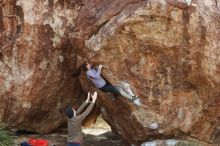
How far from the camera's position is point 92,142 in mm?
14953

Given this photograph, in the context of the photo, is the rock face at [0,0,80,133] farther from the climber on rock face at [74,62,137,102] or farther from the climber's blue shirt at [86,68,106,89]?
the climber's blue shirt at [86,68,106,89]

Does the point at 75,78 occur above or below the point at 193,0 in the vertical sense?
below

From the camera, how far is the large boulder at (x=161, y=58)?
12211mm

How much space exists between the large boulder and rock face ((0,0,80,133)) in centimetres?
88

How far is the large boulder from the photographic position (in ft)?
40.1

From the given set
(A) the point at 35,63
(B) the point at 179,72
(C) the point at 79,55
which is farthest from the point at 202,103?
(A) the point at 35,63

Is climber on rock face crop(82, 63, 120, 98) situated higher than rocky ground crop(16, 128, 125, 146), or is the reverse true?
climber on rock face crop(82, 63, 120, 98)

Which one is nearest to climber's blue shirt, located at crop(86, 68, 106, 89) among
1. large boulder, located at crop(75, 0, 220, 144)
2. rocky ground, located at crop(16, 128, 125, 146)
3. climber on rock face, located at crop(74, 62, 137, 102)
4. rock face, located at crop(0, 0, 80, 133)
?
climber on rock face, located at crop(74, 62, 137, 102)

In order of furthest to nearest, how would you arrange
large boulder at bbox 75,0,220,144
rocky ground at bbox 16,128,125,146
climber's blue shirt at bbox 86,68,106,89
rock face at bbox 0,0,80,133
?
1. rocky ground at bbox 16,128,125,146
2. rock face at bbox 0,0,80,133
3. climber's blue shirt at bbox 86,68,106,89
4. large boulder at bbox 75,0,220,144

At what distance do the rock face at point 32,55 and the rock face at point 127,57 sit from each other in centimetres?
3

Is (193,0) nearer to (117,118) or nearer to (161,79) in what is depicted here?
(161,79)

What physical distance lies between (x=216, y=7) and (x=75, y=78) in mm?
5113

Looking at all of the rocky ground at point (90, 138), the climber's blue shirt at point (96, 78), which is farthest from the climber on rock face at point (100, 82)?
the rocky ground at point (90, 138)

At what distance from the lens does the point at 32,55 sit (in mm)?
13695
